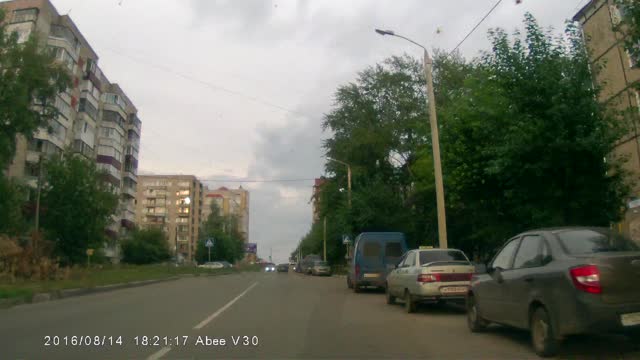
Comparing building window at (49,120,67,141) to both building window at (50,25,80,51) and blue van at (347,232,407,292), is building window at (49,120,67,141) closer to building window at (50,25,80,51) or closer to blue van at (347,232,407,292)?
building window at (50,25,80,51)

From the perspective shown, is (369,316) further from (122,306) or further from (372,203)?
(372,203)

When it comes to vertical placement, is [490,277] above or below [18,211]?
below

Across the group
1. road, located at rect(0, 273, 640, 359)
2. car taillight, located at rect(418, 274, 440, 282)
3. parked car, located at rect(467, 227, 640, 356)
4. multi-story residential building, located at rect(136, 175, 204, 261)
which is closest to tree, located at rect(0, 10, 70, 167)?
road, located at rect(0, 273, 640, 359)

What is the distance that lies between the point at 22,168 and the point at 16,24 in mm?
13167

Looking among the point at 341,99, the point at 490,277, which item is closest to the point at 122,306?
the point at 490,277

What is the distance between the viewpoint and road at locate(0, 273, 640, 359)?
770cm

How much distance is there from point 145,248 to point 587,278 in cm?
8475

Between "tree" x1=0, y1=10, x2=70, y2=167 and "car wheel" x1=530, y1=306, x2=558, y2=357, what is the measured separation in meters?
32.8

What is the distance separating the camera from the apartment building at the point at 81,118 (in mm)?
51094

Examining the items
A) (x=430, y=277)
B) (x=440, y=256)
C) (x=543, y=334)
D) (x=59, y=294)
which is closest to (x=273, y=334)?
(x=543, y=334)

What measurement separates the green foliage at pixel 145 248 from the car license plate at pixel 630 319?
83.8 metres

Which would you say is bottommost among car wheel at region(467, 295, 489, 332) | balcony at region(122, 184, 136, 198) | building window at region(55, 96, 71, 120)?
car wheel at region(467, 295, 489, 332)

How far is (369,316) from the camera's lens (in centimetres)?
1270

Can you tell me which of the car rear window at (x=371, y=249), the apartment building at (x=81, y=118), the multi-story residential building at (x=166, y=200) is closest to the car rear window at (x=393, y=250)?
the car rear window at (x=371, y=249)
